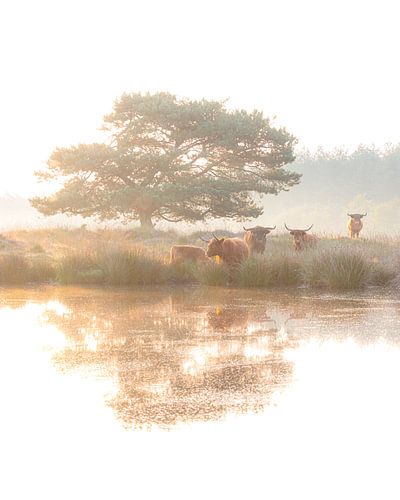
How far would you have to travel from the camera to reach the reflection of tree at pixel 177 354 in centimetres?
585

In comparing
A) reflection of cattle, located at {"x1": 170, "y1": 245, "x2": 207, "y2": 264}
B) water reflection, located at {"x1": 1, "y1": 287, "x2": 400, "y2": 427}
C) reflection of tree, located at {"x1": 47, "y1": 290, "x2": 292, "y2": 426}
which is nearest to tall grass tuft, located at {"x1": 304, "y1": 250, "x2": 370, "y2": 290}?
water reflection, located at {"x1": 1, "y1": 287, "x2": 400, "y2": 427}

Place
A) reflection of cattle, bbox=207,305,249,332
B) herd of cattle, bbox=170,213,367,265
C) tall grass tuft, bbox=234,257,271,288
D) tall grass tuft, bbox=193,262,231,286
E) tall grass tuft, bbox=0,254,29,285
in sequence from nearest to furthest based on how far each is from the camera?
reflection of cattle, bbox=207,305,249,332, tall grass tuft, bbox=234,257,271,288, tall grass tuft, bbox=193,262,231,286, herd of cattle, bbox=170,213,367,265, tall grass tuft, bbox=0,254,29,285

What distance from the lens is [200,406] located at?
574 centimetres

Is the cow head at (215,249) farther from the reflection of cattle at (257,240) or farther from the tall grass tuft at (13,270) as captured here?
the tall grass tuft at (13,270)

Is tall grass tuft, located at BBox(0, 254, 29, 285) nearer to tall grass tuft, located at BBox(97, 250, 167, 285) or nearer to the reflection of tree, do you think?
tall grass tuft, located at BBox(97, 250, 167, 285)

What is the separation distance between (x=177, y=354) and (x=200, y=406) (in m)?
2.16

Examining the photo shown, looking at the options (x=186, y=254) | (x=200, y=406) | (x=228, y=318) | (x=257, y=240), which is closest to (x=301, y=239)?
(x=257, y=240)

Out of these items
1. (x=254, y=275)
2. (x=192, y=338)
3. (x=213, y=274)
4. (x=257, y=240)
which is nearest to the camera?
(x=192, y=338)

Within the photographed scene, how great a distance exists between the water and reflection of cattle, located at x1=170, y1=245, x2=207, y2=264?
627 centimetres

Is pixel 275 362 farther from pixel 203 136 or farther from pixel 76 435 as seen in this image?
pixel 203 136

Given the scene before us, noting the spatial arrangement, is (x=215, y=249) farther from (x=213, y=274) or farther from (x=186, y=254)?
(x=186, y=254)

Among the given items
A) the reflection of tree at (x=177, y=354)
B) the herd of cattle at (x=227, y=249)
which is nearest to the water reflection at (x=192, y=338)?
the reflection of tree at (x=177, y=354)

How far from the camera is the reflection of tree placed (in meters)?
5.85

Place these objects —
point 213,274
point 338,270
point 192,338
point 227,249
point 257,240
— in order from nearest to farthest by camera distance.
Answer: point 192,338, point 338,270, point 213,274, point 227,249, point 257,240
